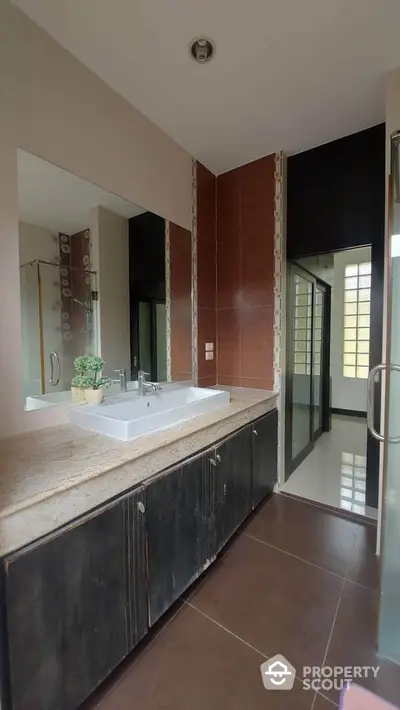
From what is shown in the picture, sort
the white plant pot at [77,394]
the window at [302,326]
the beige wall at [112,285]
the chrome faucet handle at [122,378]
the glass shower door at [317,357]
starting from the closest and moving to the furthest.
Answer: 1. the white plant pot at [77,394]
2. the beige wall at [112,285]
3. the chrome faucet handle at [122,378]
4. the window at [302,326]
5. the glass shower door at [317,357]

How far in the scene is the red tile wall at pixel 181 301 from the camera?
8.01 ft

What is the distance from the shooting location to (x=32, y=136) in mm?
1440

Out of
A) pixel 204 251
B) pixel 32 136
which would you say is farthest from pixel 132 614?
pixel 204 251

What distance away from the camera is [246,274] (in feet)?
8.97

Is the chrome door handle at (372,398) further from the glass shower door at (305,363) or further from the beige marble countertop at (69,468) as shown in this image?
the glass shower door at (305,363)

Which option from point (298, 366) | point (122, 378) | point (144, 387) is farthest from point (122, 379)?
point (298, 366)

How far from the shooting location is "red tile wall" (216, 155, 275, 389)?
2.60 meters

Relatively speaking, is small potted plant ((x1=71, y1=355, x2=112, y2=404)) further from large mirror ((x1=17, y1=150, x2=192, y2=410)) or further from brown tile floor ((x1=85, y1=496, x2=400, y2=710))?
brown tile floor ((x1=85, y1=496, x2=400, y2=710))

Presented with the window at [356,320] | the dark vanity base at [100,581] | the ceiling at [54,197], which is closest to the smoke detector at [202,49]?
the ceiling at [54,197]

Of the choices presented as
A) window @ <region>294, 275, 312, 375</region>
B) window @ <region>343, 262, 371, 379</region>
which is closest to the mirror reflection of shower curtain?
window @ <region>294, 275, 312, 375</region>

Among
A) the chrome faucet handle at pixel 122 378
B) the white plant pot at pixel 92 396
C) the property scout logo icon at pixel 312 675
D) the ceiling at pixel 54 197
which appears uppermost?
the ceiling at pixel 54 197

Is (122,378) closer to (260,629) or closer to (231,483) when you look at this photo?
(231,483)

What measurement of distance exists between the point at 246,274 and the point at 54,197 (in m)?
1.62

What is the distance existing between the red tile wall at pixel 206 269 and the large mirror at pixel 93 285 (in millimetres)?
158
